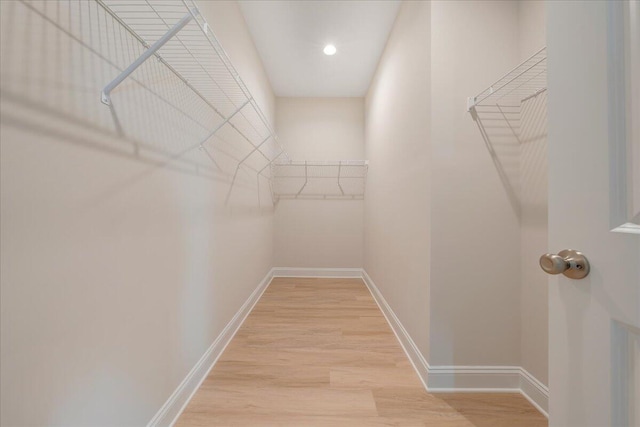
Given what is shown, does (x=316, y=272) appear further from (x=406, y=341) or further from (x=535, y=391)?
(x=535, y=391)

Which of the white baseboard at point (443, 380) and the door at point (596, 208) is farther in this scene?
the white baseboard at point (443, 380)

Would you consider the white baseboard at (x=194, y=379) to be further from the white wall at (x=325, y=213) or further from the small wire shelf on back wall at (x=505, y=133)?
the small wire shelf on back wall at (x=505, y=133)

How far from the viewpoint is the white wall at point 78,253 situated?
0.57m

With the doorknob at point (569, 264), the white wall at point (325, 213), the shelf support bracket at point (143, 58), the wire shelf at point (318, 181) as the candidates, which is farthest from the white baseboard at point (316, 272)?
the doorknob at point (569, 264)

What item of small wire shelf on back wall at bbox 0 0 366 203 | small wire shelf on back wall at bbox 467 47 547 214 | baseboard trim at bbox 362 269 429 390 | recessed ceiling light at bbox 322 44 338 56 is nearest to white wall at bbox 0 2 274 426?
small wire shelf on back wall at bbox 0 0 366 203

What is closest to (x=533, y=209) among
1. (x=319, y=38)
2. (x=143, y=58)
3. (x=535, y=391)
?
(x=535, y=391)

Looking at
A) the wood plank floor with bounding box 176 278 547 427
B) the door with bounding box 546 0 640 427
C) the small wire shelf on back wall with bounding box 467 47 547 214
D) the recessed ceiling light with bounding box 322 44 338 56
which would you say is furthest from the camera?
the recessed ceiling light with bounding box 322 44 338 56

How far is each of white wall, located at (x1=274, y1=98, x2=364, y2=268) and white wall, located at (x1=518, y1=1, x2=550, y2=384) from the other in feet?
7.75

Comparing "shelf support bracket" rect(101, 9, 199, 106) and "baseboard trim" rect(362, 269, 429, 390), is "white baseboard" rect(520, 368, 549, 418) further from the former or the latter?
"shelf support bracket" rect(101, 9, 199, 106)

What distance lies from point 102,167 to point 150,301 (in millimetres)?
526

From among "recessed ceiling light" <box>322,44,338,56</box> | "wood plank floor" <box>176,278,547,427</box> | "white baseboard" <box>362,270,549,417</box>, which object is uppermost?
"recessed ceiling light" <box>322,44,338,56</box>

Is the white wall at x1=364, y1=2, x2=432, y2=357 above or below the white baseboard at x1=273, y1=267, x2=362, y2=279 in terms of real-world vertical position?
above

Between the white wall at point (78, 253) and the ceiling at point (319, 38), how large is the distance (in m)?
1.66

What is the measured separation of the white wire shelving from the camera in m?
0.83
